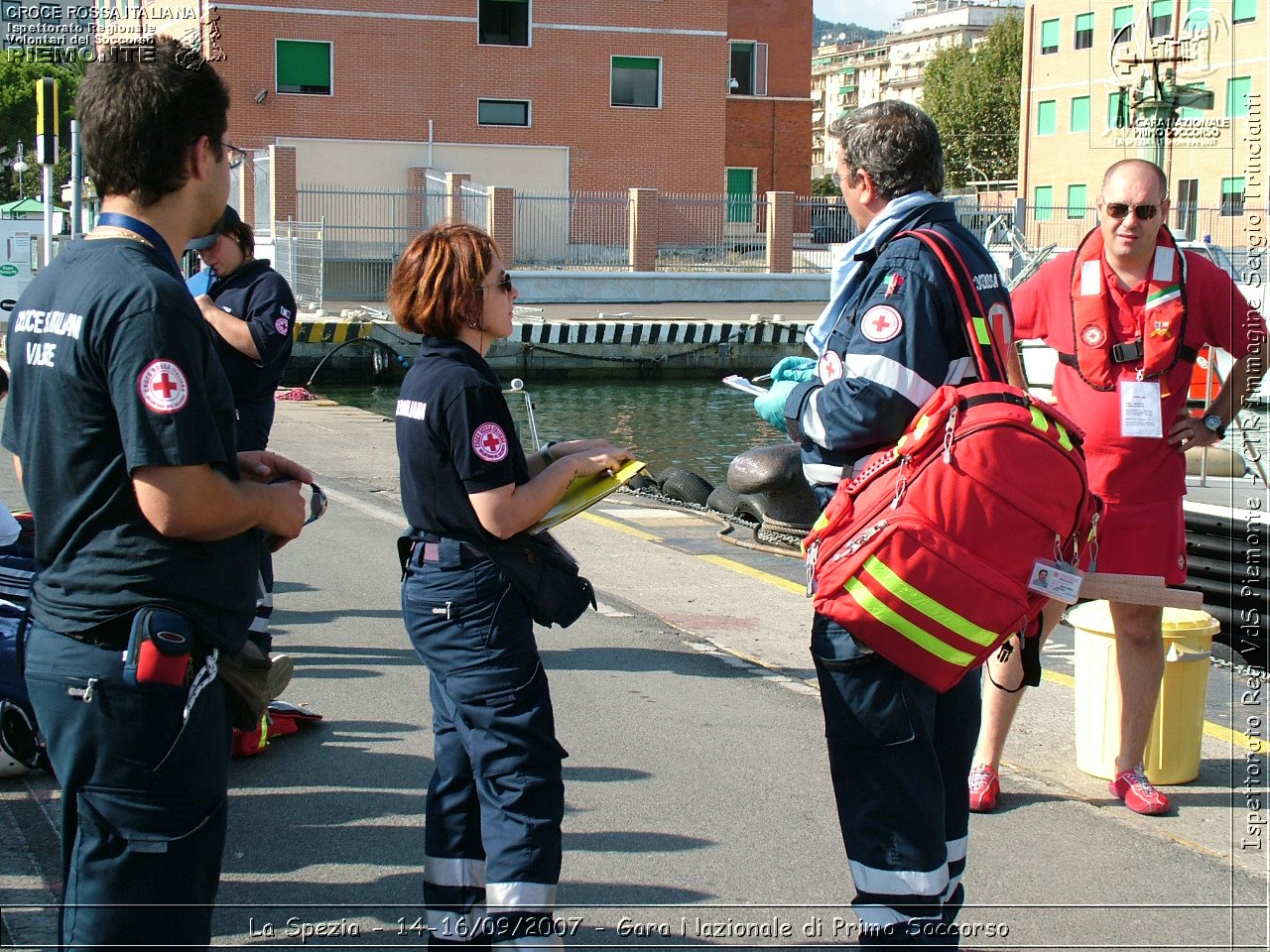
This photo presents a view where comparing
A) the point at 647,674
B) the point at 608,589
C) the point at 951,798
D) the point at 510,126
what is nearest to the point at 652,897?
the point at 951,798

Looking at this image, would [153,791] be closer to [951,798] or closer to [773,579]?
[951,798]

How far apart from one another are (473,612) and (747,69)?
56.7 meters

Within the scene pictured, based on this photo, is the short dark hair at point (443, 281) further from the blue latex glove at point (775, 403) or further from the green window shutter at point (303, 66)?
the green window shutter at point (303, 66)

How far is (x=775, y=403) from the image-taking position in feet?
12.2

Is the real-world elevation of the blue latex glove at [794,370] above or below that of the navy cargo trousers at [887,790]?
above

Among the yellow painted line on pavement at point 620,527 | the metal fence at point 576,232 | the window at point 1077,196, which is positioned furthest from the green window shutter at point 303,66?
the yellow painted line on pavement at point 620,527

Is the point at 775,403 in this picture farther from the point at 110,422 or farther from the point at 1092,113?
the point at 1092,113

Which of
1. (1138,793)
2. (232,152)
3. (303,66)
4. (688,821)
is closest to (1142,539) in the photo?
(1138,793)

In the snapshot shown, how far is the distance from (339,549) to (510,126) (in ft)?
123

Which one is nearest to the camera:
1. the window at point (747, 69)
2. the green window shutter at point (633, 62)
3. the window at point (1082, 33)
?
the green window shutter at point (633, 62)

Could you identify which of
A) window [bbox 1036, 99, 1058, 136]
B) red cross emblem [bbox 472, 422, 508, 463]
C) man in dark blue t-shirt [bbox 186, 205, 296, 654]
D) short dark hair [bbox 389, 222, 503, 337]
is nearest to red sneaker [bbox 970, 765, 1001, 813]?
red cross emblem [bbox 472, 422, 508, 463]

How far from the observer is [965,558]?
2938 millimetres

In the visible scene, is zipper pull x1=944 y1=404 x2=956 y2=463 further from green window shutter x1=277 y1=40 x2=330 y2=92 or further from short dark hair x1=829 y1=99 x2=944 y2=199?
green window shutter x1=277 y1=40 x2=330 y2=92

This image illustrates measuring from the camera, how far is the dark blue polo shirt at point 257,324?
5.56 metres
